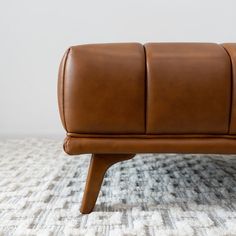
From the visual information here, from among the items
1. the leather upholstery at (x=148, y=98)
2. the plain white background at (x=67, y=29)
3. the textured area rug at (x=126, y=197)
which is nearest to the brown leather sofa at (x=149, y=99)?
the leather upholstery at (x=148, y=98)

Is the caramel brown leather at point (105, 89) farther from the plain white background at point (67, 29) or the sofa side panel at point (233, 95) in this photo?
the plain white background at point (67, 29)

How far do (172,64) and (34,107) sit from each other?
135cm

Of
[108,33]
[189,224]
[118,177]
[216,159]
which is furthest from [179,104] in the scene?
[108,33]

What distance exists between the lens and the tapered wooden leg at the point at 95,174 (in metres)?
0.81

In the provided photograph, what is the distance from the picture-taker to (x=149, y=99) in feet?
2.49

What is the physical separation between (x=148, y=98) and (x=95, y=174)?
213mm

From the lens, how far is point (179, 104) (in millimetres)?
753

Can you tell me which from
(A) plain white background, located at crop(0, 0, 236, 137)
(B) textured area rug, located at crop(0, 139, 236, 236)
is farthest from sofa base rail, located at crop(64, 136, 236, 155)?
(A) plain white background, located at crop(0, 0, 236, 137)

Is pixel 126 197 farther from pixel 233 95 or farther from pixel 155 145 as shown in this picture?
pixel 233 95

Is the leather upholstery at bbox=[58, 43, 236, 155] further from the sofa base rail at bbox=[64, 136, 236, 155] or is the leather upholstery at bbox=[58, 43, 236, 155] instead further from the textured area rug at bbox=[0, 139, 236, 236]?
the textured area rug at bbox=[0, 139, 236, 236]

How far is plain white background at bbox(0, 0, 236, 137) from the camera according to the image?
1.92m

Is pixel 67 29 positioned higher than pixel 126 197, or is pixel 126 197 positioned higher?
pixel 67 29

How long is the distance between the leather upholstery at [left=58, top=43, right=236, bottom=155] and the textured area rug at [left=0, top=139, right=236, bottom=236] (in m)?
0.15

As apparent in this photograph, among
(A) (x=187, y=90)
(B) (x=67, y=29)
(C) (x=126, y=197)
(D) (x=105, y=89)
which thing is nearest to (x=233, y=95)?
(A) (x=187, y=90)
